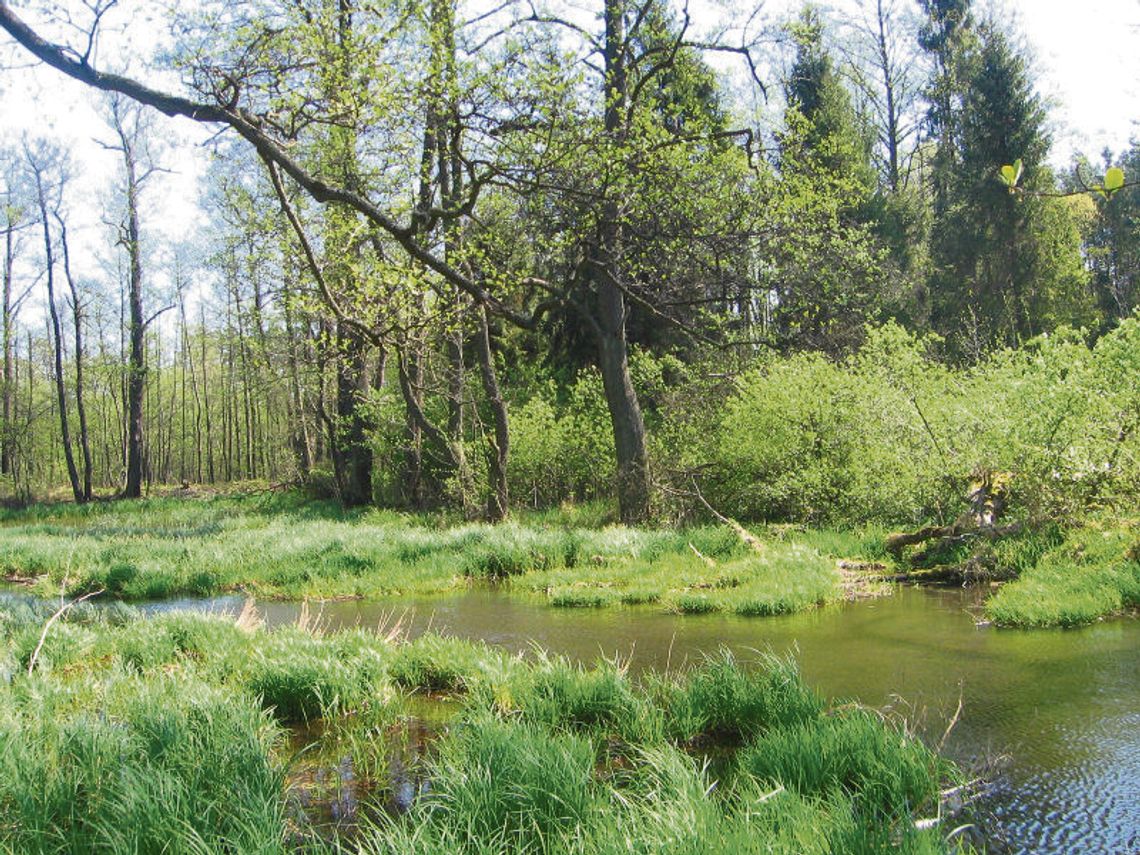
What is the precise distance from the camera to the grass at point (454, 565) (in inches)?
399

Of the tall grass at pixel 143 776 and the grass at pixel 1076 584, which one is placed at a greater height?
the tall grass at pixel 143 776

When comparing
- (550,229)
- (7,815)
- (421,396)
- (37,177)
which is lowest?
(7,815)

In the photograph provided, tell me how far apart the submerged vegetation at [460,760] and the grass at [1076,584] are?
3.30 metres

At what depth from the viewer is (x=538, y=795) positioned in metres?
3.87

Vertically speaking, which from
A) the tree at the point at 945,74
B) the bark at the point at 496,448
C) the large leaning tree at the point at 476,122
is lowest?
the bark at the point at 496,448

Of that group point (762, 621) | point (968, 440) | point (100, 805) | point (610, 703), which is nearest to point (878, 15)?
point (968, 440)

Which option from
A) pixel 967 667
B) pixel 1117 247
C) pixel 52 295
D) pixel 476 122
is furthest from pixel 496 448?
pixel 1117 247

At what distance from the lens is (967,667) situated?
665 cm

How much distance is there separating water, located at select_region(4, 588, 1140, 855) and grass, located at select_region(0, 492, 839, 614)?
1.76ft

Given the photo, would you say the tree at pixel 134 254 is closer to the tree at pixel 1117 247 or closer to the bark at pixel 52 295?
the bark at pixel 52 295

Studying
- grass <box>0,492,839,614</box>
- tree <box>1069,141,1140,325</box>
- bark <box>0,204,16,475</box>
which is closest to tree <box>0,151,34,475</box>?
bark <box>0,204,16,475</box>

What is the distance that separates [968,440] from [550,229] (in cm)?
698

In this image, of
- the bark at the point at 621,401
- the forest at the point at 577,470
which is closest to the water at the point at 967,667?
the forest at the point at 577,470

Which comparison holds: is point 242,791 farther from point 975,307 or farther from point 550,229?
point 975,307
